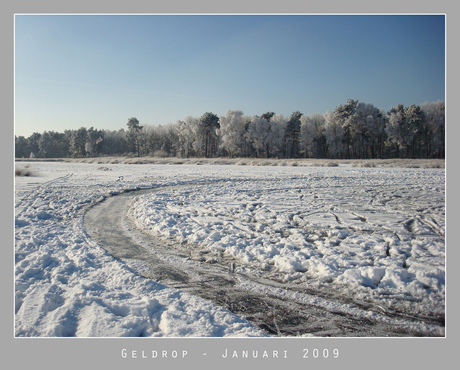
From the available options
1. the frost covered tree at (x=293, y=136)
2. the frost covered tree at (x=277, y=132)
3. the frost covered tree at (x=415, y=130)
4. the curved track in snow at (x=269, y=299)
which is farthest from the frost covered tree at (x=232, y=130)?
the curved track in snow at (x=269, y=299)

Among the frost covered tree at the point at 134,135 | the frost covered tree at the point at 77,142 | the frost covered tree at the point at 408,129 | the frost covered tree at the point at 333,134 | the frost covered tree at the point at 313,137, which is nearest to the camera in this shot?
the frost covered tree at the point at 408,129

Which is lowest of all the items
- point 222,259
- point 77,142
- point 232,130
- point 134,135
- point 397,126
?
point 222,259

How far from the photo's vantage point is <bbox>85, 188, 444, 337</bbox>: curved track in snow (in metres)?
2.96

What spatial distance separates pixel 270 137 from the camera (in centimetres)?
5469

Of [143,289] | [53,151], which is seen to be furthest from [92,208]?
[53,151]

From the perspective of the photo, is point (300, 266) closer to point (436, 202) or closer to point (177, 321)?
point (177, 321)

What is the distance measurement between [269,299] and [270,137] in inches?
2079

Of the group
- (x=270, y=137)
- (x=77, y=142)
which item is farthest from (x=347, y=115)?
(x=77, y=142)

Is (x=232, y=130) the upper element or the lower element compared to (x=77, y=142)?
upper

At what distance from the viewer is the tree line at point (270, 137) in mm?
46344

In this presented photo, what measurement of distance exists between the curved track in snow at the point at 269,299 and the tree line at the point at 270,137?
139 ft

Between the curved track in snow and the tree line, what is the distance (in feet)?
139

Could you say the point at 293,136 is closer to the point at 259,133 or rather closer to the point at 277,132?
the point at 277,132

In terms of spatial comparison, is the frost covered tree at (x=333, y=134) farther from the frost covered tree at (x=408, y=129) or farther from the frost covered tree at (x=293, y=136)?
the frost covered tree at (x=408, y=129)
